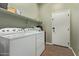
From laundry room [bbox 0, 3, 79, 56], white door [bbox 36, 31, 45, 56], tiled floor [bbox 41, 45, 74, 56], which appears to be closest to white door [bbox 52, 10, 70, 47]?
laundry room [bbox 0, 3, 79, 56]

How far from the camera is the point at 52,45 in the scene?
370cm

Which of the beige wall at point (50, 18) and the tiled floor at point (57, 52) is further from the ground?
the beige wall at point (50, 18)

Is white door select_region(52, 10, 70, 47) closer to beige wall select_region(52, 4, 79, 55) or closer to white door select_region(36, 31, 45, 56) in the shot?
beige wall select_region(52, 4, 79, 55)

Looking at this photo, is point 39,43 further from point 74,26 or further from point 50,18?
point 50,18

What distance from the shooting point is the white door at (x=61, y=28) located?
344 cm

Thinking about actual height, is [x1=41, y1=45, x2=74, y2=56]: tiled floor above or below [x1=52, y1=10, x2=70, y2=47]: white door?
below

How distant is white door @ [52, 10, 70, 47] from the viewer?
3.44 m

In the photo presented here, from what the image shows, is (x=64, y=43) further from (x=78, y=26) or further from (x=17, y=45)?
(x=17, y=45)

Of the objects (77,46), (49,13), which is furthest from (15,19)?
(77,46)

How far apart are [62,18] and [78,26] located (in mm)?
805

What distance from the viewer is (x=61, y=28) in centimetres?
369

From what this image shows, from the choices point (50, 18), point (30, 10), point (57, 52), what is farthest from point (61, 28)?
point (30, 10)

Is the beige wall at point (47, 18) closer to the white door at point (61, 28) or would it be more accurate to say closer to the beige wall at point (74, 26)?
the white door at point (61, 28)

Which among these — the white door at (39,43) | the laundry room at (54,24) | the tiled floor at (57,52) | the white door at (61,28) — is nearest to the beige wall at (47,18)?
the laundry room at (54,24)
